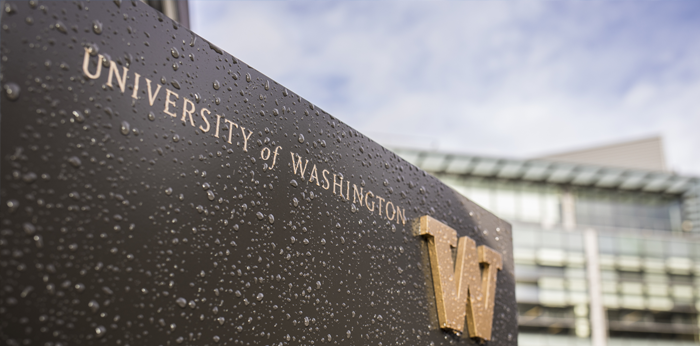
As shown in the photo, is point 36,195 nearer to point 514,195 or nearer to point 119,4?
point 119,4

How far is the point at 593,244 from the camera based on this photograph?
2034cm

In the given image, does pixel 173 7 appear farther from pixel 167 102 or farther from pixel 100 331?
pixel 100 331

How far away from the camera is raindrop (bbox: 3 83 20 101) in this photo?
1111 mm

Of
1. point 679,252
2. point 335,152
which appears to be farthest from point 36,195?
point 679,252

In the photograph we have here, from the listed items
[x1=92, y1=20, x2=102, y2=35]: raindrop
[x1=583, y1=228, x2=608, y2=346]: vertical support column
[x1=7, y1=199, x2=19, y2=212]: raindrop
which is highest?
[x1=583, y1=228, x2=608, y2=346]: vertical support column

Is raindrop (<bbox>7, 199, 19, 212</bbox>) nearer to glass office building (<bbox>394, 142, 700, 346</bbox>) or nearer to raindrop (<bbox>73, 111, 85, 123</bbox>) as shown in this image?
raindrop (<bbox>73, 111, 85, 123</bbox>)

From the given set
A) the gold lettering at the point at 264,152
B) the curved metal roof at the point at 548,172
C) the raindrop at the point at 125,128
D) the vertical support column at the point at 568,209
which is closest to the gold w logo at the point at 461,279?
the gold lettering at the point at 264,152

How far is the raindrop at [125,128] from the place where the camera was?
4.37ft

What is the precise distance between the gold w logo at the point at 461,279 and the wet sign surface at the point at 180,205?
2 cm

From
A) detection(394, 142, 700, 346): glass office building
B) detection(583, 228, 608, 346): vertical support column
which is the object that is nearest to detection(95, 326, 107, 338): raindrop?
detection(394, 142, 700, 346): glass office building

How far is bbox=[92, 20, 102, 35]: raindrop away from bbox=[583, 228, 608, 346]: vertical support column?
71.4 ft

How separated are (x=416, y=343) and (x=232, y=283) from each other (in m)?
1.01

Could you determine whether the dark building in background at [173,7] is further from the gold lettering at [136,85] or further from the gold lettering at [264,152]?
the gold lettering at [136,85]

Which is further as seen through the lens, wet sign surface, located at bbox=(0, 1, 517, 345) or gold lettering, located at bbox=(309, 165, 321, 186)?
gold lettering, located at bbox=(309, 165, 321, 186)
